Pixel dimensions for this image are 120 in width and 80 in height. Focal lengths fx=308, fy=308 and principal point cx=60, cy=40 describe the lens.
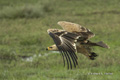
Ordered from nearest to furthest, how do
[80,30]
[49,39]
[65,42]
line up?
[65,42], [80,30], [49,39]

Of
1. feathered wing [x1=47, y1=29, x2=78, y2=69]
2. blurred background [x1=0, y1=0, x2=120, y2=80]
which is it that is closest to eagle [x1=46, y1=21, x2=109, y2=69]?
feathered wing [x1=47, y1=29, x2=78, y2=69]

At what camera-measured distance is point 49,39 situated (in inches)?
489

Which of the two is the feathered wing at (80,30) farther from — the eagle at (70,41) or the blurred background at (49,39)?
the blurred background at (49,39)

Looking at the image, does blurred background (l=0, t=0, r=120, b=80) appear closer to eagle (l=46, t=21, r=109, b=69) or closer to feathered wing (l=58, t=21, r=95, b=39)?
eagle (l=46, t=21, r=109, b=69)

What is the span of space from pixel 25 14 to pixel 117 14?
5411 millimetres

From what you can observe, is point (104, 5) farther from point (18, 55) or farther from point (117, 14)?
point (18, 55)

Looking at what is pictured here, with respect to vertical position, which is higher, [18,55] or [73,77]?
[73,77]

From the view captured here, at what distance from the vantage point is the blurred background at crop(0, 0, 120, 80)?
7609 mm

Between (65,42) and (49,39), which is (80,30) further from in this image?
(49,39)

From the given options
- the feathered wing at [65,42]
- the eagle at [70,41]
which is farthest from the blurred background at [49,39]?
the feathered wing at [65,42]

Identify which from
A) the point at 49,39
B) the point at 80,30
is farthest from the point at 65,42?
the point at 49,39

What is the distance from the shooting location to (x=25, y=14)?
1817 cm

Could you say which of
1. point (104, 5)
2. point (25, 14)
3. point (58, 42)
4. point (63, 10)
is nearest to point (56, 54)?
point (58, 42)

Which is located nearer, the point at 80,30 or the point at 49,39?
the point at 80,30
